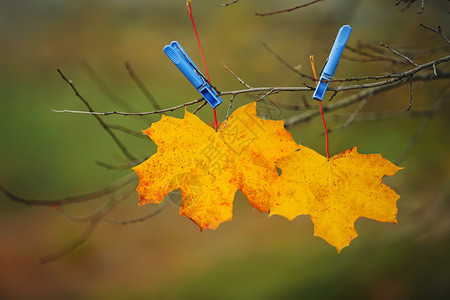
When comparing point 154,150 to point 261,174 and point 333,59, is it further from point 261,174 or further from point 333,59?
point 333,59

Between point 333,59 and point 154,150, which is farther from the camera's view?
point 154,150

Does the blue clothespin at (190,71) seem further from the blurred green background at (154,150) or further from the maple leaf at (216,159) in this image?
the blurred green background at (154,150)

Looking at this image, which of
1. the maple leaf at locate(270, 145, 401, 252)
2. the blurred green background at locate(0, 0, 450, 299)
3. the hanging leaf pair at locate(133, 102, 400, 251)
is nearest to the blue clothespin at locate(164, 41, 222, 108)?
the hanging leaf pair at locate(133, 102, 400, 251)

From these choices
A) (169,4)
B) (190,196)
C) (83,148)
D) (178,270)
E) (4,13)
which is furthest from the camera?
(169,4)

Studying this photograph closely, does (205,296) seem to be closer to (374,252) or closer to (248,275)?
(248,275)

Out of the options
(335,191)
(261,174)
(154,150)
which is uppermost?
(261,174)

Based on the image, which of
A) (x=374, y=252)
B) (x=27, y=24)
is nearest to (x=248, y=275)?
(x=374, y=252)

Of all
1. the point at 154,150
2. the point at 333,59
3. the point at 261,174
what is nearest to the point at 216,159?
the point at 261,174
